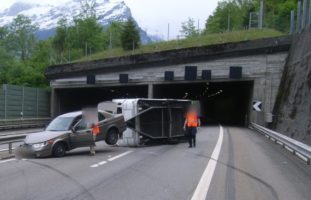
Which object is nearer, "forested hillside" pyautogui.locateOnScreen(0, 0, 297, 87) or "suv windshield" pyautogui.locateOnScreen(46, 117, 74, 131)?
"suv windshield" pyautogui.locateOnScreen(46, 117, 74, 131)

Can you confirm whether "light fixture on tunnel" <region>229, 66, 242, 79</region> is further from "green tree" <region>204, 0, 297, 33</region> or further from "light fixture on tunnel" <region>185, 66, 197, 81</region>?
"green tree" <region>204, 0, 297, 33</region>

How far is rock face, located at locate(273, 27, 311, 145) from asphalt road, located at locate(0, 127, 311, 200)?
5583 mm

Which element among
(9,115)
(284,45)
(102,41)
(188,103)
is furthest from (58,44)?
(188,103)

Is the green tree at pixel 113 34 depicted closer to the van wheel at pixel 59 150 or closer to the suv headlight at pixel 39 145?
the van wheel at pixel 59 150

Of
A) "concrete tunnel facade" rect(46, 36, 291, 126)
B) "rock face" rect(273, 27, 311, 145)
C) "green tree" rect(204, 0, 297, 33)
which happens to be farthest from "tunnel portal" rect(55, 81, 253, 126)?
A: "rock face" rect(273, 27, 311, 145)

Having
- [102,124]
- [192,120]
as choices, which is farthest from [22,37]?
[192,120]

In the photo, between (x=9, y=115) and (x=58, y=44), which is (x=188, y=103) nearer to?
(x=9, y=115)

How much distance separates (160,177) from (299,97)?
17.8 m

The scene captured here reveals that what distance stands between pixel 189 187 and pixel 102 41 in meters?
103

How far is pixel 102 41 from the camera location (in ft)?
368

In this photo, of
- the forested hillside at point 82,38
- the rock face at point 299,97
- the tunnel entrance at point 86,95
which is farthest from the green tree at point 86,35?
the rock face at point 299,97

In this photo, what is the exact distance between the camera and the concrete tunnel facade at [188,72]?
1769 inches

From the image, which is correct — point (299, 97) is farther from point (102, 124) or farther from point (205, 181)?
point (205, 181)

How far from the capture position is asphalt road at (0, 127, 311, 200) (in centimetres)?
1010
